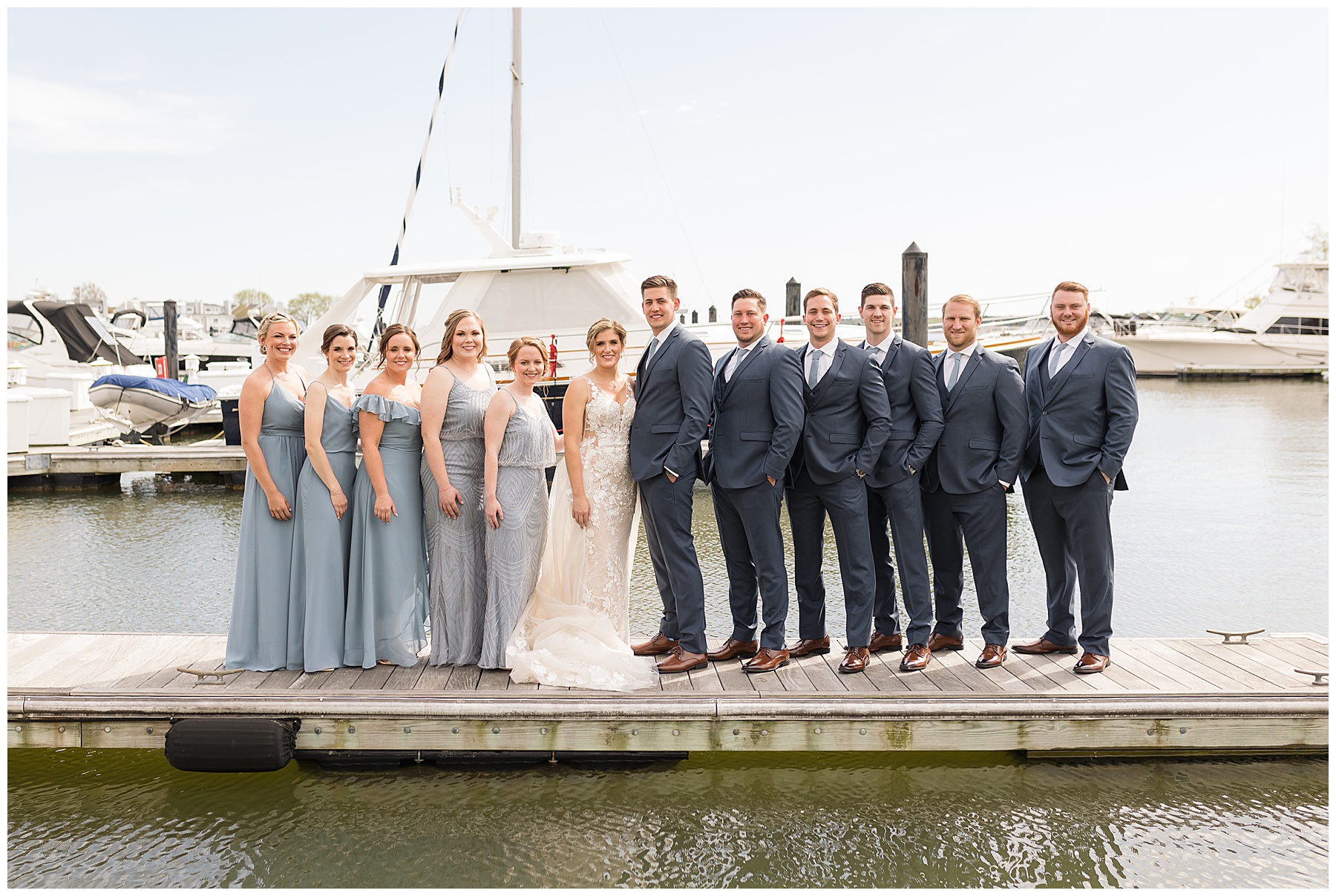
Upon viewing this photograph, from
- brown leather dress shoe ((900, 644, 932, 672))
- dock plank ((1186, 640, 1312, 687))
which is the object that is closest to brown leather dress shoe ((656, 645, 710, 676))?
brown leather dress shoe ((900, 644, 932, 672))

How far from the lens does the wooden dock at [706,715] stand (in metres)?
4.14

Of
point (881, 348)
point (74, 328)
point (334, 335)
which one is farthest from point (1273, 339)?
point (74, 328)

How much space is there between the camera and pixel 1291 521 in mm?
11188

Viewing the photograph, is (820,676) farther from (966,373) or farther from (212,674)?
(212,674)

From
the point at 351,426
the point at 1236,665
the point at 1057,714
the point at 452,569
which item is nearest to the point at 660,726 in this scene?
the point at 452,569

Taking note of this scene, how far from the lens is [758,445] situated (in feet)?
14.4

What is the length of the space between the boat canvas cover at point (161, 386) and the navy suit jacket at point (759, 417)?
55.9ft

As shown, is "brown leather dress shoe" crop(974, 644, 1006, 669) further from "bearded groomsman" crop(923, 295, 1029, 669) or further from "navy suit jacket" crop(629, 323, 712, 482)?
"navy suit jacket" crop(629, 323, 712, 482)

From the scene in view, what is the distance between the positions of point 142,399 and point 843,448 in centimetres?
1733

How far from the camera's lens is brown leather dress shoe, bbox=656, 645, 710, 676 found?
15.0 ft

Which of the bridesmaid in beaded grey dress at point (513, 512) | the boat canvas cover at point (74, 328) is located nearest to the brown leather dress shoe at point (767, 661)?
the bridesmaid in beaded grey dress at point (513, 512)

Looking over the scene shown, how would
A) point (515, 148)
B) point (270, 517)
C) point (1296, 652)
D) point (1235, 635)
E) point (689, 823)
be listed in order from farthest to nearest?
point (515, 148), point (1235, 635), point (1296, 652), point (270, 517), point (689, 823)

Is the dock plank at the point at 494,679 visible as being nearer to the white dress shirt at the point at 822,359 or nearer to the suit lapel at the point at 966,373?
the white dress shirt at the point at 822,359

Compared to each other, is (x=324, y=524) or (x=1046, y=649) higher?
(x=324, y=524)
